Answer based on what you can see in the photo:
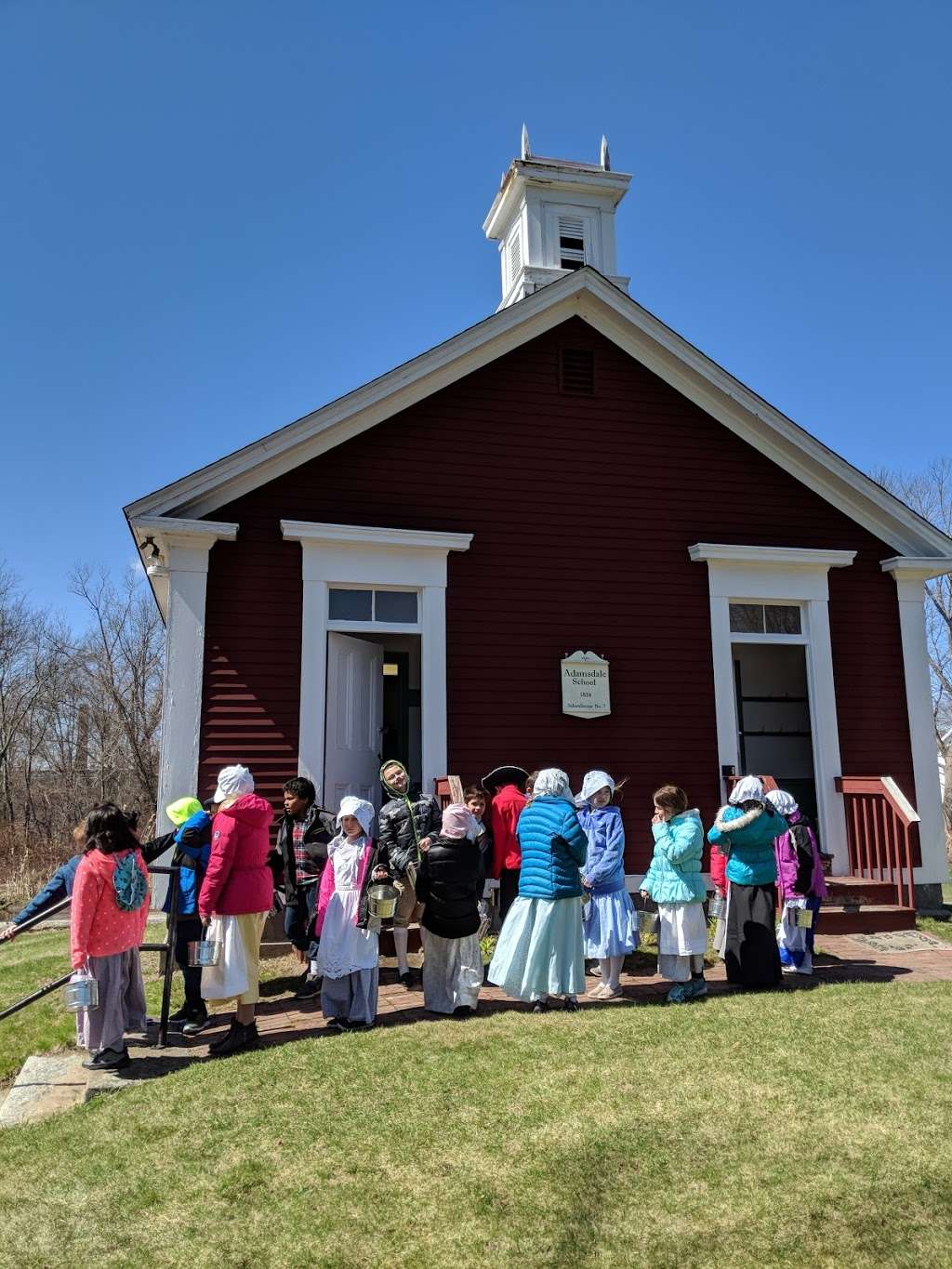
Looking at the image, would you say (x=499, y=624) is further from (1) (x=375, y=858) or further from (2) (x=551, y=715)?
(1) (x=375, y=858)

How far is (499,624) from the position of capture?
10.1 meters

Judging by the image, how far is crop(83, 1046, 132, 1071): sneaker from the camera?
5.52m

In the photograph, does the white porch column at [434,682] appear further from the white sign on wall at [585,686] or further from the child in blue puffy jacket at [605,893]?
the child in blue puffy jacket at [605,893]

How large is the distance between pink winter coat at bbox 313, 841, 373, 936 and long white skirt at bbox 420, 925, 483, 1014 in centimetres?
64

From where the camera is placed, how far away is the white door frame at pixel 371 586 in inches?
371

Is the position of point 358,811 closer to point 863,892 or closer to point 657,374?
point 863,892

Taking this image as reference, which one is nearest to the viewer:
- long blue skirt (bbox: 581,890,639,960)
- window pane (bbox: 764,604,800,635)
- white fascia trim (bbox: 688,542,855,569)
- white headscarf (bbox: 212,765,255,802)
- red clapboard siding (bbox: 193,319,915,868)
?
white headscarf (bbox: 212,765,255,802)

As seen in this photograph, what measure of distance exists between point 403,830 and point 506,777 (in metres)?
2.86

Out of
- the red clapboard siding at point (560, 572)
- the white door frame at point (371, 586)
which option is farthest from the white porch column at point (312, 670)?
the red clapboard siding at point (560, 572)

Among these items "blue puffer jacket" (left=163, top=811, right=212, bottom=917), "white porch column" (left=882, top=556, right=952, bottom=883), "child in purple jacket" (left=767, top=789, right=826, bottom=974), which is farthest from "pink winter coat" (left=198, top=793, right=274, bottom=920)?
"white porch column" (left=882, top=556, right=952, bottom=883)

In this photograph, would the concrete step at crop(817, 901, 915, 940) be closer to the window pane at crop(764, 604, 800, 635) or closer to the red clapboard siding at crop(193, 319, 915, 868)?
the red clapboard siding at crop(193, 319, 915, 868)

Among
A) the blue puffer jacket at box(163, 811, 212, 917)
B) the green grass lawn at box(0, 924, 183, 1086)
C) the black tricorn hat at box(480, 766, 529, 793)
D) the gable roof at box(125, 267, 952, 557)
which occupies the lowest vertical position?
the green grass lawn at box(0, 924, 183, 1086)

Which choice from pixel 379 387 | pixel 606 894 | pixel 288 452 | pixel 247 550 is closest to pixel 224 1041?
pixel 606 894

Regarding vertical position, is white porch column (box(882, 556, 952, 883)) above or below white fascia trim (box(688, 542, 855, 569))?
below
